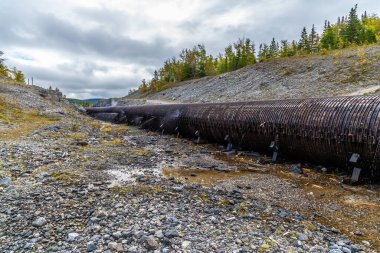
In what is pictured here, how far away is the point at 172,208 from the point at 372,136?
17.4ft

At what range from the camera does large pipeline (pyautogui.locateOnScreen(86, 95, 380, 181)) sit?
23.1 feet

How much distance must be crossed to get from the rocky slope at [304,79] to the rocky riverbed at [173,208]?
16871 millimetres

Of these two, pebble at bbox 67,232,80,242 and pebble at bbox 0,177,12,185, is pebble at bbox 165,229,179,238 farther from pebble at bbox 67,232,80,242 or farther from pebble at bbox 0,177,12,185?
pebble at bbox 0,177,12,185

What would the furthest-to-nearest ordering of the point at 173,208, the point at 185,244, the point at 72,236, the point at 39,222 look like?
the point at 173,208
the point at 39,222
the point at 72,236
the point at 185,244

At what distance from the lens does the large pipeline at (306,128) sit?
7.04 metres

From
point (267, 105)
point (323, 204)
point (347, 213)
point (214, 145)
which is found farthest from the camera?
point (214, 145)

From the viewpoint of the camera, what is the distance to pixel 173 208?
5062 mm

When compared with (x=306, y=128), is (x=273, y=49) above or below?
above

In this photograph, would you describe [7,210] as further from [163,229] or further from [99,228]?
[163,229]

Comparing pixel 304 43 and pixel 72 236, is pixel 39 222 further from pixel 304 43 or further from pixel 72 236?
pixel 304 43

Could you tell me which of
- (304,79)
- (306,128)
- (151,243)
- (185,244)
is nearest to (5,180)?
(151,243)

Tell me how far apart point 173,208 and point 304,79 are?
28760 mm

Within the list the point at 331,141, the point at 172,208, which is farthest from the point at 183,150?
the point at 172,208

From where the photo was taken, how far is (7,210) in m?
4.78
